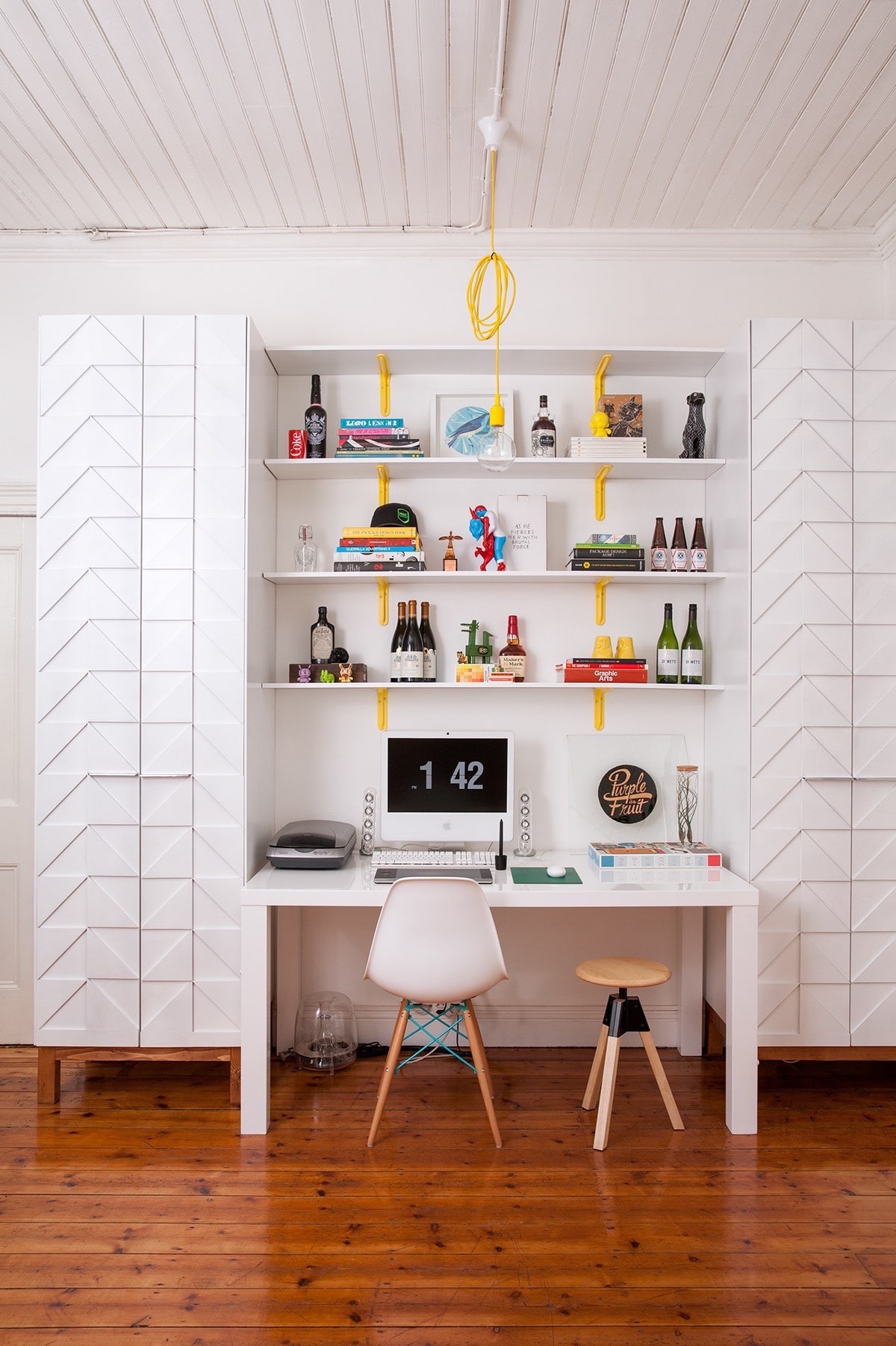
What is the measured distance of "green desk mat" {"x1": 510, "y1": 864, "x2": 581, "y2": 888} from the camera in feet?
8.75

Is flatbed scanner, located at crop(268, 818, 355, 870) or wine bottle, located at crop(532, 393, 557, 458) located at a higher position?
wine bottle, located at crop(532, 393, 557, 458)

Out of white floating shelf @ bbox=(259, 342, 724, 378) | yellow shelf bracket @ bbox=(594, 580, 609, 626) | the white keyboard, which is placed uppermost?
white floating shelf @ bbox=(259, 342, 724, 378)

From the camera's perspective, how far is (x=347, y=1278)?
6.19 feet

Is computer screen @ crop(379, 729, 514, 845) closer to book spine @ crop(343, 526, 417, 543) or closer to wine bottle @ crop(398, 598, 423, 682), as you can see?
wine bottle @ crop(398, 598, 423, 682)

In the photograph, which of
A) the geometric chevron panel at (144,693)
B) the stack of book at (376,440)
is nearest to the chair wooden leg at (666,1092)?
the geometric chevron panel at (144,693)

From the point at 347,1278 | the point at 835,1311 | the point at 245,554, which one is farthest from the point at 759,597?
the point at 347,1278

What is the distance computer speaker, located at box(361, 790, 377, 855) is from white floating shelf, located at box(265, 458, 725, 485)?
116 cm

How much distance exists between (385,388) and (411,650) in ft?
3.14

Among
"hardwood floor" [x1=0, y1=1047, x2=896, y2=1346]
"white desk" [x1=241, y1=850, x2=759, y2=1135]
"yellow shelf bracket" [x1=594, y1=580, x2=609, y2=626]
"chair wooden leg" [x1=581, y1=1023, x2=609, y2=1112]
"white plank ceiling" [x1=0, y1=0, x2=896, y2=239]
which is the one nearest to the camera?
"hardwood floor" [x1=0, y1=1047, x2=896, y2=1346]

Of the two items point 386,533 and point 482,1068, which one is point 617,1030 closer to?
point 482,1068

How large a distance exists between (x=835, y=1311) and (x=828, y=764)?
146 cm

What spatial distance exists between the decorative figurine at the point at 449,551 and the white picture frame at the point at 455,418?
286mm

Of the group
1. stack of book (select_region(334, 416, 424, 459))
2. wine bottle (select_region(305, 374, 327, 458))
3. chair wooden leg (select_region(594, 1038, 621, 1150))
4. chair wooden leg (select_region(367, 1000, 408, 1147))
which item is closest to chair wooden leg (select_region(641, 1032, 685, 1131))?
chair wooden leg (select_region(594, 1038, 621, 1150))

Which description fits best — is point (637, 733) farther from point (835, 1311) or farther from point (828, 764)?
point (835, 1311)
